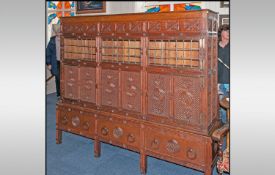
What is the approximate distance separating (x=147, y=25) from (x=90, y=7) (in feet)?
12.7

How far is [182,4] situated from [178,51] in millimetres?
2641

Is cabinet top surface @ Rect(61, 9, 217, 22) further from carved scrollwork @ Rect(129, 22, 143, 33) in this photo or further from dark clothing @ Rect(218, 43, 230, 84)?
dark clothing @ Rect(218, 43, 230, 84)

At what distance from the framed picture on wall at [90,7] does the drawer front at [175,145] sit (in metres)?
3.85

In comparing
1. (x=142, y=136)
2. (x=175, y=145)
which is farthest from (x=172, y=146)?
(x=142, y=136)

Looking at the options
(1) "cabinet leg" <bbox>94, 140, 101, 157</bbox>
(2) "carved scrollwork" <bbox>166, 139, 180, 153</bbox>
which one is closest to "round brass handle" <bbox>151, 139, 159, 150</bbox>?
(2) "carved scrollwork" <bbox>166, 139, 180, 153</bbox>

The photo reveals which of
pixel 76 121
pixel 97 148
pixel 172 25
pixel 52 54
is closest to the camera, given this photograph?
pixel 172 25

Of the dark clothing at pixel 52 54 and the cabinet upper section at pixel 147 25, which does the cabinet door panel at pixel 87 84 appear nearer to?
the cabinet upper section at pixel 147 25

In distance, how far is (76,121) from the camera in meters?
3.98

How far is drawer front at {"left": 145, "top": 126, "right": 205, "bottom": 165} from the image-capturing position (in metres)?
2.99

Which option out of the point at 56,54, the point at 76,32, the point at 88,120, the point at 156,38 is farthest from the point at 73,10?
the point at 156,38

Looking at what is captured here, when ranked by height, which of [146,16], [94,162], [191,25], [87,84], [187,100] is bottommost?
[94,162]

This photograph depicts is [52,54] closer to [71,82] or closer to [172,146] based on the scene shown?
[71,82]

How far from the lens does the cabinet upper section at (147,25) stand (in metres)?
2.83

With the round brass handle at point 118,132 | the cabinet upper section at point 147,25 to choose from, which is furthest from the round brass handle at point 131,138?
the cabinet upper section at point 147,25
